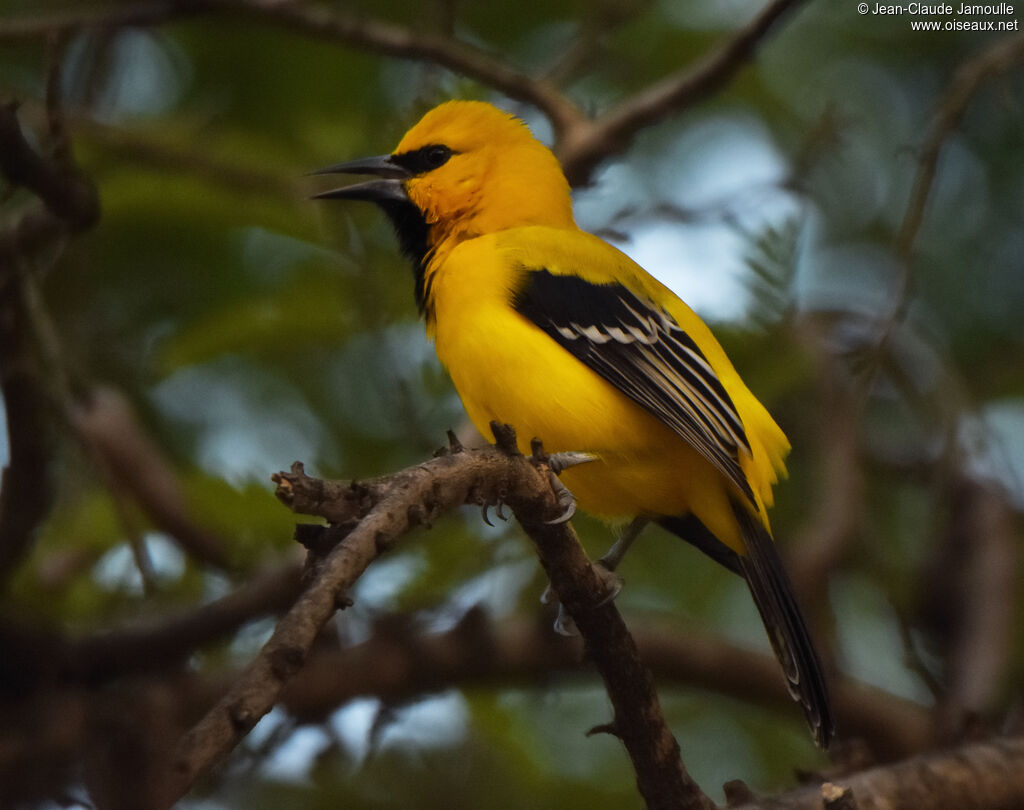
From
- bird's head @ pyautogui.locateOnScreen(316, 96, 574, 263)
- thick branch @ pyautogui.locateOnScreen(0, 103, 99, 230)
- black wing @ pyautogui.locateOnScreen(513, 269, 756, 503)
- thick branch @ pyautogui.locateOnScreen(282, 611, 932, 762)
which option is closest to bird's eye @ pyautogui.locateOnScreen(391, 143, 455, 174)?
bird's head @ pyautogui.locateOnScreen(316, 96, 574, 263)

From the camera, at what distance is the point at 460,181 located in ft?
15.6

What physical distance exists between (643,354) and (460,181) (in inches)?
48.4

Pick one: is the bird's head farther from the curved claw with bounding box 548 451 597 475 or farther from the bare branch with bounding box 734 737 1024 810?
the bare branch with bounding box 734 737 1024 810

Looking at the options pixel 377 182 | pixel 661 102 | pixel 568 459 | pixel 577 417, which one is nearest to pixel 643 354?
pixel 577 417

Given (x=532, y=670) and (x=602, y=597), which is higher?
(x=602, y=597)

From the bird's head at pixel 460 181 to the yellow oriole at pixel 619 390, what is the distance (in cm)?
14

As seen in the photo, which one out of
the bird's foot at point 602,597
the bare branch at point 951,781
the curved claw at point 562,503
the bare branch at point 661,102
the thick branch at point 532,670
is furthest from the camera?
the bare branch at point 661,102

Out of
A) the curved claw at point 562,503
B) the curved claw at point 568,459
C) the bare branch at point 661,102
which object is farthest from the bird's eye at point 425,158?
the curved claw at point 562,503

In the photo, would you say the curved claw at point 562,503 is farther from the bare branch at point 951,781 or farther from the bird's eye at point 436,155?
the bird's eye at point 436,155

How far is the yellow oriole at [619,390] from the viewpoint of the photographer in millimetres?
3666

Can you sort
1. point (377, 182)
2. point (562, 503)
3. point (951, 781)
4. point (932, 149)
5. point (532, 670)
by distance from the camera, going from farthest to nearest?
point (532, 670) → point (377, 182) → point (932, 149) → point (951, 781) → point (562, 503)

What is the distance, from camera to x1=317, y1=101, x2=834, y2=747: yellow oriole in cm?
367

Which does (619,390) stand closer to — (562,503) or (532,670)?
(562,503)

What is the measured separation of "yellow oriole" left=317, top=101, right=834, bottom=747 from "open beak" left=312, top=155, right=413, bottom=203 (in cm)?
14
